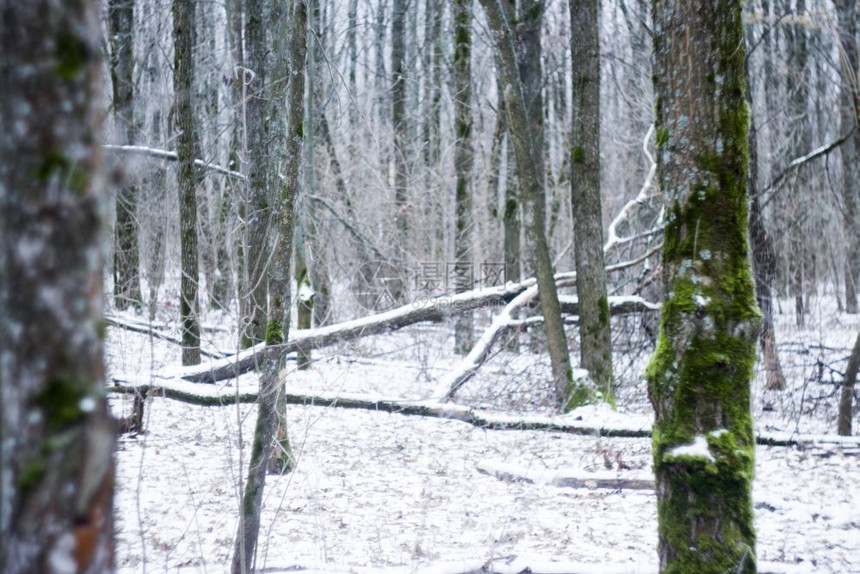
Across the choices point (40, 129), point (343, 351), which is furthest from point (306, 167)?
point (40, 129)

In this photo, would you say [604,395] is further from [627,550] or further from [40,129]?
[40,129]

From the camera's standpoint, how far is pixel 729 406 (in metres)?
3.31

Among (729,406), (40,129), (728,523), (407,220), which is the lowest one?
(728,523)

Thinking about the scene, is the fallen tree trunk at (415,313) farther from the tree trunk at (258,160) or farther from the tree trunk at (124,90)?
the tree trunk at (124,90)

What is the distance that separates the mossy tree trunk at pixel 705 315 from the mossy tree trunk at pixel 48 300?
2676 mm

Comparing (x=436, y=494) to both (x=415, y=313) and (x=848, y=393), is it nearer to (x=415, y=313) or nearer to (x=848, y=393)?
(x=415, y=313)

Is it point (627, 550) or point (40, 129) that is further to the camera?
point (627, 550)

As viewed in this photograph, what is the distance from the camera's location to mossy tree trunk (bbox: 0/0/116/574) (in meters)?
1.21

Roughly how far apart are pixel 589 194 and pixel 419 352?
4.33 meters

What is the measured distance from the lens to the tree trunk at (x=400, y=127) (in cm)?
1466

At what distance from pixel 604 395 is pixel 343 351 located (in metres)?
4.19
